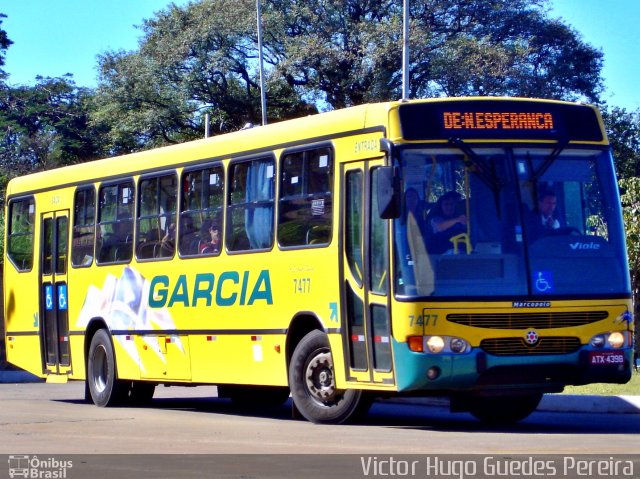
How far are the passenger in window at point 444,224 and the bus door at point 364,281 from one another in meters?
0.46

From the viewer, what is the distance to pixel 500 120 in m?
12.8

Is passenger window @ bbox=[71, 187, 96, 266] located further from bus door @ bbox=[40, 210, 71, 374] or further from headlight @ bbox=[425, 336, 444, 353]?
headlight @ bbox=[425, 336, 444, 353]

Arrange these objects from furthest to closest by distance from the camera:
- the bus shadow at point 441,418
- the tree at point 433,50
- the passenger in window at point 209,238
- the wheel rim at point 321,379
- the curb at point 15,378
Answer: the tree at point 433,50 < the curb at point 15,378 < the passenger in window at point 209,238 < the wheel rim at point 321,379 < the bus shadow at point 441,418

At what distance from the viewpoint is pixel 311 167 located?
13719 millimetres

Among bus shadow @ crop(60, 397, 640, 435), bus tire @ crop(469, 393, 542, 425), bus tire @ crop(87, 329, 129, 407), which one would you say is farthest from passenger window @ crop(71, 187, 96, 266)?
bus tire @ crop(469, 393, 542, 425)

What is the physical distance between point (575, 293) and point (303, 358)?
2987mm

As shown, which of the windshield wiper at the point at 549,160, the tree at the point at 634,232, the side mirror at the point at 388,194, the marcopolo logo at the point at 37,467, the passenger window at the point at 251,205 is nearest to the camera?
the marcopolo logo at the point at 37,467

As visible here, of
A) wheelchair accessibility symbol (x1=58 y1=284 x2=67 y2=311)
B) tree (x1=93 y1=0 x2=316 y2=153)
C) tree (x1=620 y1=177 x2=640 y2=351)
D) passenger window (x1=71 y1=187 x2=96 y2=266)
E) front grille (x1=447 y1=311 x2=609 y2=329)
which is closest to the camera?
front grille (x1=447 y1=311 x2=609 y2=329)

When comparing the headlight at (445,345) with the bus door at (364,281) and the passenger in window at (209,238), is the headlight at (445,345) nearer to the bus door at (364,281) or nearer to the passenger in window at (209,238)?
the bus door at (364,281)

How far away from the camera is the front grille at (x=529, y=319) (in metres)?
12.1

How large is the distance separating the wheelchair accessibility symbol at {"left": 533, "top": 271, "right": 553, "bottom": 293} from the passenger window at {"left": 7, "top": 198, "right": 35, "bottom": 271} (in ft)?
31.9

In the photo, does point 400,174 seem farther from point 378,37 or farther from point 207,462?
point 378,37

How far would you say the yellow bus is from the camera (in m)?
12.1

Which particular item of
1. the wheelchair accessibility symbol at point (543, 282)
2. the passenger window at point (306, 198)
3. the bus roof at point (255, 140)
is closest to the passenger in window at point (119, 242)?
the bus roof at point (255, 140)
